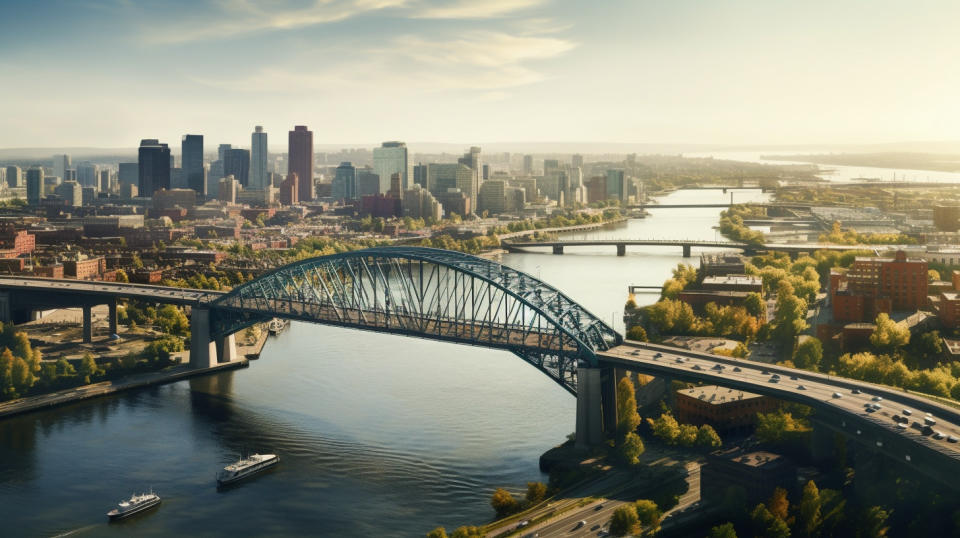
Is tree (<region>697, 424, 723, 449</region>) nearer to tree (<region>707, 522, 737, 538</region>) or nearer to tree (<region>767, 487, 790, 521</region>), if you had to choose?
tree (<region>767, 487, 790, 521</region>)

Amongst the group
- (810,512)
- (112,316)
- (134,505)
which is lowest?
(134,505)

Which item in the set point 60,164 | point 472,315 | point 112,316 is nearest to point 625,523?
point 472,315

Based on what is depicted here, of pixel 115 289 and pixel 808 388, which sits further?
pixel 115 289

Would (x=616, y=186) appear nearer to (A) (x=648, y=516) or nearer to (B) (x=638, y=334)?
(B) (x=638, y=334)

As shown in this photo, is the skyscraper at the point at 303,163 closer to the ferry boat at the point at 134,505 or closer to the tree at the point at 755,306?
the tree at the point at 755,306

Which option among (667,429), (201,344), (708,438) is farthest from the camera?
(201,344)

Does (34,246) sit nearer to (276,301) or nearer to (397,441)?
(276,301)

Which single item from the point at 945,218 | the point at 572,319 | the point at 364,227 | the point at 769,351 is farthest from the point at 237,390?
the point at 364,227
